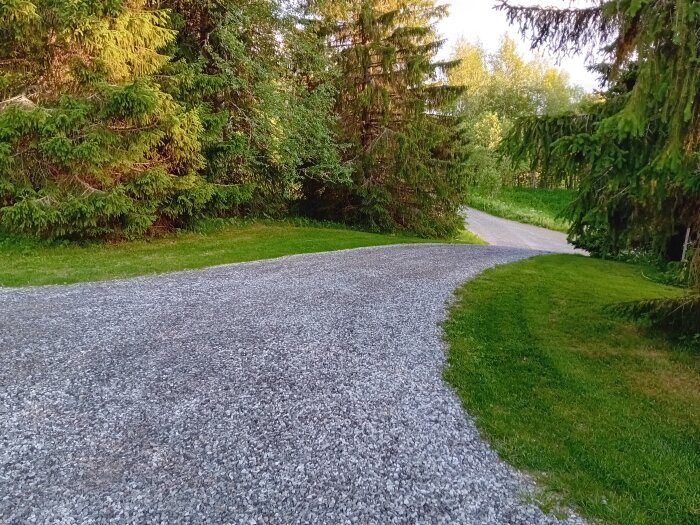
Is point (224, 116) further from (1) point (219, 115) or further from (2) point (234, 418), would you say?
(2) point (234, 418)

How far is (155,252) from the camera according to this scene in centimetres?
1085

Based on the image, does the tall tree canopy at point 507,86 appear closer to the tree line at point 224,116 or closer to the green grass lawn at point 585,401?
the tree line at point 224,116

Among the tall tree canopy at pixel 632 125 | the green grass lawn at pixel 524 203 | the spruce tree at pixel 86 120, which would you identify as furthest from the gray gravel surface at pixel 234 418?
the green grass lawn at pixel 524 203

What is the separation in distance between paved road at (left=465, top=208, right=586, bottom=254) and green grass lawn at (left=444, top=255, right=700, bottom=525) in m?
16.3

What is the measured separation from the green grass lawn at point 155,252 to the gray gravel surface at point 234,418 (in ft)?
5.35

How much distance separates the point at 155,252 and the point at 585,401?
9.89 meters

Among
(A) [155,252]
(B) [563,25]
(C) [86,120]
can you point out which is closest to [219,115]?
(C) [86,120]

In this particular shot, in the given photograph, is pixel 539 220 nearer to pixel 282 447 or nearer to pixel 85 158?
pixel 85 158

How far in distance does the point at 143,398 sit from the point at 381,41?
54.4 feet

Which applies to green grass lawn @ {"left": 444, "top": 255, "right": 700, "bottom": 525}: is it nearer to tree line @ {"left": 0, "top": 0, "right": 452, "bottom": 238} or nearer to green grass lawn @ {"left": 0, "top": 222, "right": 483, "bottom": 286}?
green grass lawn @ {"left": 0, "top": 222, "right": 483, "bottom": 286}

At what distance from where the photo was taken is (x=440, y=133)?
56.0 ft

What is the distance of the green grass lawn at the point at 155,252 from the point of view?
27.7 feet

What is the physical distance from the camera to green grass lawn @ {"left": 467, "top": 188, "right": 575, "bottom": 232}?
3169cm

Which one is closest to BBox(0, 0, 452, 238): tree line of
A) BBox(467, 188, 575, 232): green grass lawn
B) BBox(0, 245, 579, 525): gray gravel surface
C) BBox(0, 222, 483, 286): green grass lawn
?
BBox(0, 222, 483, 286): green grass lawn
